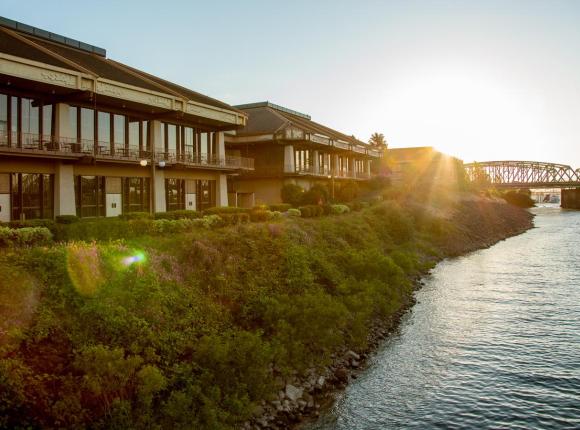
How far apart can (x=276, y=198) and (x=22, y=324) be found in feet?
146

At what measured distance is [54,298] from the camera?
13977mm

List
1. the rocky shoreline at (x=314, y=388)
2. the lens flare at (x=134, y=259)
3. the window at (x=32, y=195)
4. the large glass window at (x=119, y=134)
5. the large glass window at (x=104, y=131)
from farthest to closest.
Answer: the large glass window at (x=119, y=134)
the large glass window at (x=104, y=131)
the window at (x=32, y=195)
the lens flare at (x=134, y=259)
the rocky shoreline at (x=314, y=388)

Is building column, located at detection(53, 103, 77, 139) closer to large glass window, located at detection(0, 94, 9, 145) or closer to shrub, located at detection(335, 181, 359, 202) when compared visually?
large glass window, located at detection(0, 94, 9, 145)

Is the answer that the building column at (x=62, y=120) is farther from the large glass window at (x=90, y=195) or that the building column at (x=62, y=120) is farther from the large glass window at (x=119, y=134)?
the large glass window at (x=119, y=134)

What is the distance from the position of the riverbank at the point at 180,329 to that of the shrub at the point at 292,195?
74.2ft

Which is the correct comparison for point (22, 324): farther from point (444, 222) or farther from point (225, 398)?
point (444, 222)

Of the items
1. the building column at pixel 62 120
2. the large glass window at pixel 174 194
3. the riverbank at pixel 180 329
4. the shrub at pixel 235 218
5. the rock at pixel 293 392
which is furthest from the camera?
the large glass window at pixel 174 194

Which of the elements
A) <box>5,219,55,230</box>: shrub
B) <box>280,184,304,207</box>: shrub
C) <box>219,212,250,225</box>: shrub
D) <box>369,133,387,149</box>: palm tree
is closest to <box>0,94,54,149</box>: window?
<box>5,219,55,230</box>: shrub

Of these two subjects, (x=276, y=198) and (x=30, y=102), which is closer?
(x=30, y=102)

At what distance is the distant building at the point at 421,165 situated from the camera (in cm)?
9119

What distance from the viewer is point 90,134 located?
3347 cm

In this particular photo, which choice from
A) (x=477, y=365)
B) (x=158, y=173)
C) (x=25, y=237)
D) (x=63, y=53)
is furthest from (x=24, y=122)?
(x=477, y=365)

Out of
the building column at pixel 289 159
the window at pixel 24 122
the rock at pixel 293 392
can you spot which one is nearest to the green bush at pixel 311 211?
the building column at pixel 289 159

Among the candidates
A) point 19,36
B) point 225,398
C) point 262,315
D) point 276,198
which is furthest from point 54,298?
point 276,198
